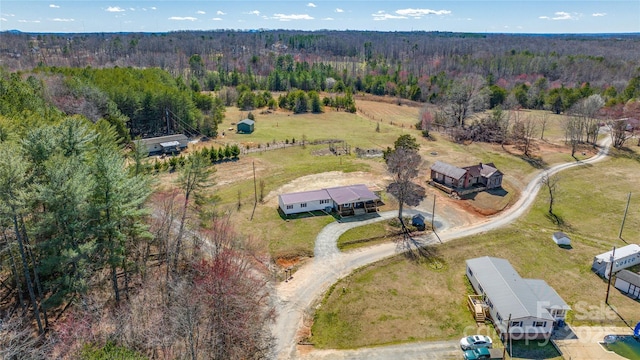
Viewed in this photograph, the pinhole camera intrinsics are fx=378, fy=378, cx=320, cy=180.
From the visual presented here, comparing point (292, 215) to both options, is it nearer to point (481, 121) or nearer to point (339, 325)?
point (339, 325)

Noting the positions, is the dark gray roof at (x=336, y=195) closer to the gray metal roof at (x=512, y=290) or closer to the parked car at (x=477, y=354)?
Result: the gray metal roof at (x=512, y=290)

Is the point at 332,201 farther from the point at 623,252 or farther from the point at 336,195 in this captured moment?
the point at 623,252

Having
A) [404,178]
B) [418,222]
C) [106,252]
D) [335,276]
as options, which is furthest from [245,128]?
[106,252]

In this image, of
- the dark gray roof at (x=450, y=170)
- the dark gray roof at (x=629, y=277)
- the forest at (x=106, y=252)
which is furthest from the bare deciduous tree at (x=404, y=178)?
the dark gray roof at (x=629, y=277)

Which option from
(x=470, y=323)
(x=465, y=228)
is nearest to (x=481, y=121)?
(x=465, y=228)

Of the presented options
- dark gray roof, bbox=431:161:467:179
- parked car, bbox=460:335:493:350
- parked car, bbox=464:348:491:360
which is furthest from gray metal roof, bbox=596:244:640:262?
dark gray roof, bbox=431:161:467:179
